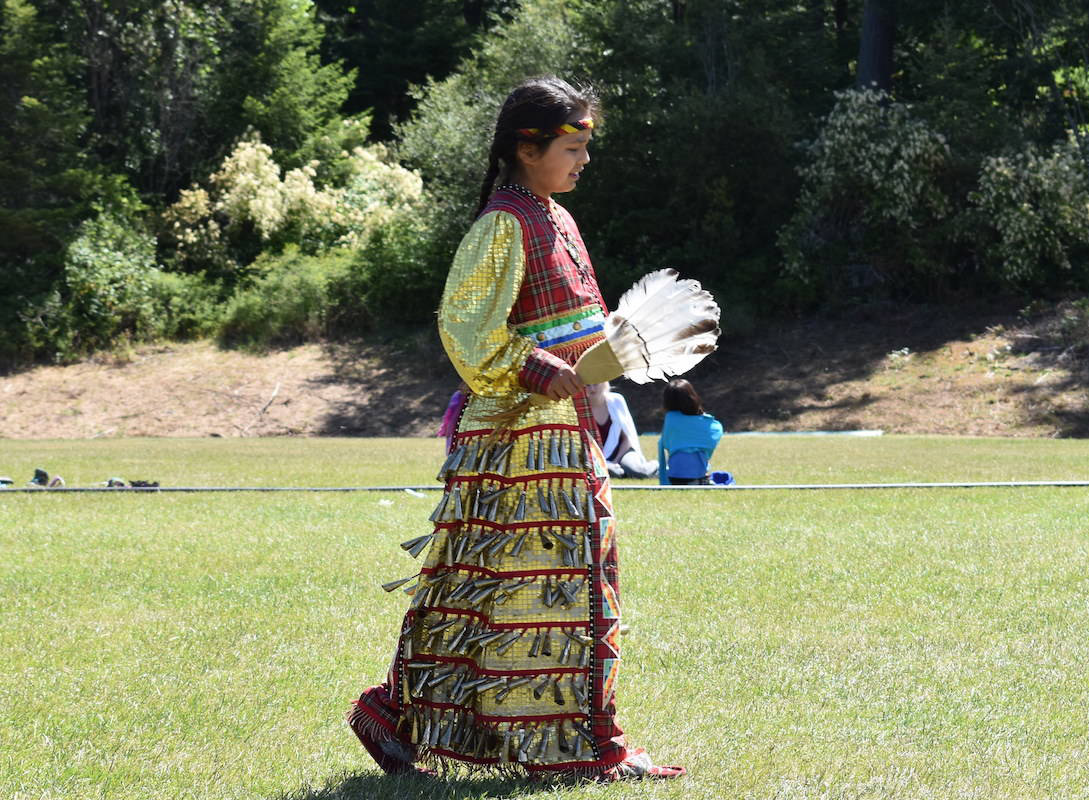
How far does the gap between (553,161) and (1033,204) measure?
2264cm

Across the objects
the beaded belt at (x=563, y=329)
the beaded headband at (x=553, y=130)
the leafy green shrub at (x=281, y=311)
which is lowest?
the leafy green shrub at (x=281, y=311)

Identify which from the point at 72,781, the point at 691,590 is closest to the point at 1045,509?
the point at 691,590

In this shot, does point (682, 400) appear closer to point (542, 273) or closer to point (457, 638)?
point (542, 273)

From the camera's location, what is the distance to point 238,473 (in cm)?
1431

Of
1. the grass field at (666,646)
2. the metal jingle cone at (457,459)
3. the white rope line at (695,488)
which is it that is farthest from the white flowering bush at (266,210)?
the metal jingle cone at (457,459)

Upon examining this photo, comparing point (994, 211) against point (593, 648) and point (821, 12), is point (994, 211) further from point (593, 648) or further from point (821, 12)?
point (593, 648)

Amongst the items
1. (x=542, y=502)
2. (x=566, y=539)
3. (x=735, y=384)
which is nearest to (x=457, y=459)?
(x=542, y=502)

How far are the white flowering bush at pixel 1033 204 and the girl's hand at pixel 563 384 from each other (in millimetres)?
22337

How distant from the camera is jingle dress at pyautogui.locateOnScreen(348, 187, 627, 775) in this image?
379 cm

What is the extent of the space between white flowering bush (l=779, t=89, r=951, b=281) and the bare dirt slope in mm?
1394

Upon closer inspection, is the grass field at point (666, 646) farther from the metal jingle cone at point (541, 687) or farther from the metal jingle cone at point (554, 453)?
the metal jingle cone at point (554, 453)

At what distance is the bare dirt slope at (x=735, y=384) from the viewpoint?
883 inches

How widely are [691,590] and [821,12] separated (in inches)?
1031

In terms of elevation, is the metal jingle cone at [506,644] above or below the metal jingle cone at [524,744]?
above
